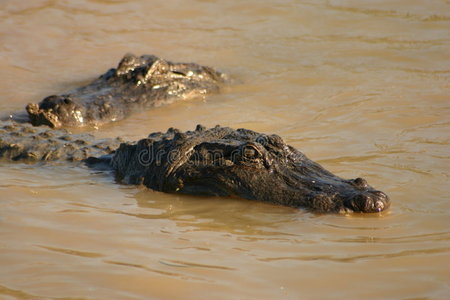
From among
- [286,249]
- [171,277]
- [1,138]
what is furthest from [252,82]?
[171,277]

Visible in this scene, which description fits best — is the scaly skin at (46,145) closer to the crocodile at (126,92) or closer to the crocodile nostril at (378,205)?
the crocodile at (126,92)

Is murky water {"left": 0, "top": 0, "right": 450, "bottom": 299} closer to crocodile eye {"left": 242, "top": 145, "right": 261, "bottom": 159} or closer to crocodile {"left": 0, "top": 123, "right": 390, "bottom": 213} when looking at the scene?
crocodile {"left": 0, "top": 123, "right": 390, "bottom": 213}

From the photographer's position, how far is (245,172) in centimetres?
575

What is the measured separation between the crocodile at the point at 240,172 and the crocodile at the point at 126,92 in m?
2.92

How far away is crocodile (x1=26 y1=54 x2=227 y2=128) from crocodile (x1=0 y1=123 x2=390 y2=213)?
9.57 feet

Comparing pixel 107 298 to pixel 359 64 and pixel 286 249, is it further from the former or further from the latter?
pixel 359 64

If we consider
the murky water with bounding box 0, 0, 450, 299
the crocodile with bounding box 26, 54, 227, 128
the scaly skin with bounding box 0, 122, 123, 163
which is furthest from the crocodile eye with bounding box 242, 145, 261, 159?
the crocodile with bounding box 26, 54, 227, 128

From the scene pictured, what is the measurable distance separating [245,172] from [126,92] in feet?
16.1

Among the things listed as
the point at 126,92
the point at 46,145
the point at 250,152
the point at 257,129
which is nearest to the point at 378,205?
the point at 250,152

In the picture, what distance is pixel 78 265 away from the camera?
397 centimetres

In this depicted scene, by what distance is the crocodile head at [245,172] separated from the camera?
5.45 m

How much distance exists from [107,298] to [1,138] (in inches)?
161

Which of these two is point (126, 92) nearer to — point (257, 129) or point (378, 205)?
A: point (257, 129)

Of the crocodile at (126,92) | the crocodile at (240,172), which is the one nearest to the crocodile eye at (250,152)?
the crocodile at (240,172)
